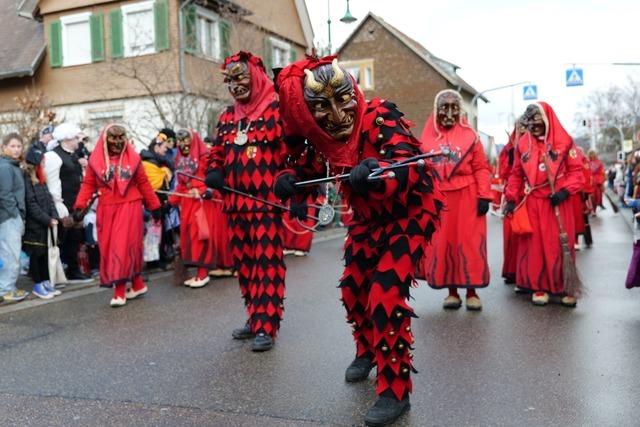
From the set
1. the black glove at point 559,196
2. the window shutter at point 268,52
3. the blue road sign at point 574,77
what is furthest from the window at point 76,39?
the blue road sign at point 574,77

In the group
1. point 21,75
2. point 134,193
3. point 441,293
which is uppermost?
point 21,75

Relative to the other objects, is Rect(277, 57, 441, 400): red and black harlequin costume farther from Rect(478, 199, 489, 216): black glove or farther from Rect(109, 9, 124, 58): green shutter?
Rect(109, 9, 124, 58): green shutter

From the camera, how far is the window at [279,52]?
2454cm

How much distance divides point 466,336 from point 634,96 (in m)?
60.2

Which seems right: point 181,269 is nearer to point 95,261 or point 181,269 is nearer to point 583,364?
point 95,261

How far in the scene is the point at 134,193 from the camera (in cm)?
751

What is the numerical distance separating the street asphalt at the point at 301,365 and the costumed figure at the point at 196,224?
3.70 feet

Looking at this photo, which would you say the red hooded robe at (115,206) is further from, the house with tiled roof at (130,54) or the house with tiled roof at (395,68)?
Answer: the house with tiled roof at (395,68)

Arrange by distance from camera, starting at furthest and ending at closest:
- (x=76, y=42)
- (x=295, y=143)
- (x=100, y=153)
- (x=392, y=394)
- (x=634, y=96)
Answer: (x=634, y=96), (x=76, y=42), (x=100, y=153), (x=295, y=143), (x=392, y=394)

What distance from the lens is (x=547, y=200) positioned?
6809mm

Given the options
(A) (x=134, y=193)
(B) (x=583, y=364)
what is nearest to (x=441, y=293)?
(B) (x=583, y=364)

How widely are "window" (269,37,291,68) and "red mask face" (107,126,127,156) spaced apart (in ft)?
56.4

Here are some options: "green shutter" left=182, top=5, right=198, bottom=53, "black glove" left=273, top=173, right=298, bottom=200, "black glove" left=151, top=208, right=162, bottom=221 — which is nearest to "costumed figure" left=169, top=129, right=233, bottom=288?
"black glove" left=151, top=208, right=162, bottom=221

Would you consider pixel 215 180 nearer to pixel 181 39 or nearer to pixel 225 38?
pixel 181 39
